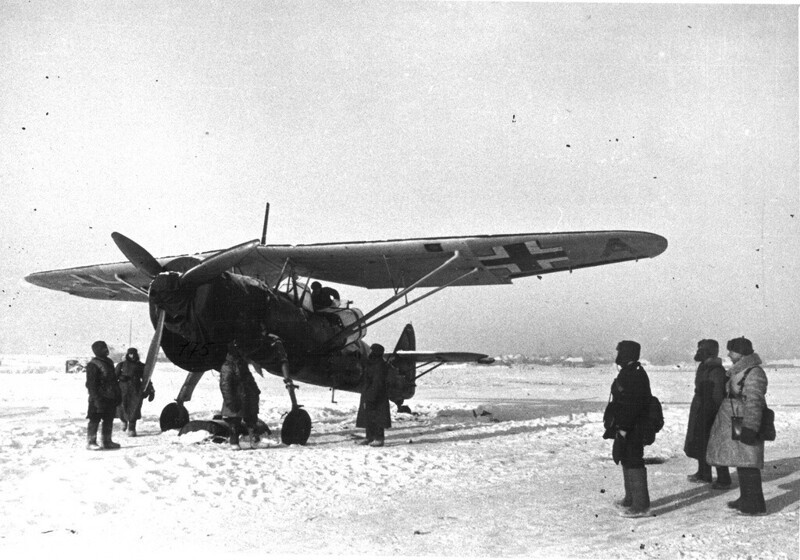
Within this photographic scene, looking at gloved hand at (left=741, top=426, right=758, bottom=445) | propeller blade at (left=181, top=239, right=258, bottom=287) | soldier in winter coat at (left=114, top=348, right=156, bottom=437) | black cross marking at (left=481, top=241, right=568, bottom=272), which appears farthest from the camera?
soldier in winter coat at (left=114, top=348, right=156, bottom=437)

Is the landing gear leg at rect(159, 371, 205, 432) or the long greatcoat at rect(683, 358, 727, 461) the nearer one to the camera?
the long greatcoat at rect(683, 358, 727, 461)

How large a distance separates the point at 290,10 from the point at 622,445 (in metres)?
5.95

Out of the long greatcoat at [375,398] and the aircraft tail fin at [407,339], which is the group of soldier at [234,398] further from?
the aircraft tail fin at [407,339]

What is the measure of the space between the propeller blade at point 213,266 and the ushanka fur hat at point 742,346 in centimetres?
496

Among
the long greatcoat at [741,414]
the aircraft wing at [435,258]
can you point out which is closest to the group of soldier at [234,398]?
the aircraft wing at [435,258]

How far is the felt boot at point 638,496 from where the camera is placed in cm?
504

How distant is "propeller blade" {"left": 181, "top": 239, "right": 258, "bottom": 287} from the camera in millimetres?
6578

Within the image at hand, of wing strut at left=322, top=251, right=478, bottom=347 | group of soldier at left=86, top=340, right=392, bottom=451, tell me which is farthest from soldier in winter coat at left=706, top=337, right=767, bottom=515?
group of soldier at left=86, top=340, right=392, bottom=451

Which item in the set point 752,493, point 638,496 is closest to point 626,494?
point 638,496

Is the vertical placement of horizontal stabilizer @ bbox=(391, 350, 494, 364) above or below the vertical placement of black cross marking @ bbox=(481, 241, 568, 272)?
below

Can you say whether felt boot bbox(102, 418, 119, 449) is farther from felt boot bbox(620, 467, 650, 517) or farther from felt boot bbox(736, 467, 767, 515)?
felt boot bbox(736, 467, 767, 515)

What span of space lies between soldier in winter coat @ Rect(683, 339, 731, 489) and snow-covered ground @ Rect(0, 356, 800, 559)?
22 centimetres

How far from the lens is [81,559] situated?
4281 mm

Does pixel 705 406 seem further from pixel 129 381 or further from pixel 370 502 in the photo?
pixel 129 381
